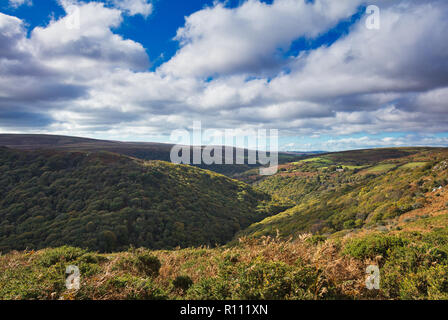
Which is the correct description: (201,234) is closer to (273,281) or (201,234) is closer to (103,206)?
(103,206)

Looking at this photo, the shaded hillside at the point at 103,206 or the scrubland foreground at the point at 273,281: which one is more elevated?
the scrubland foreground at the point at 273,281

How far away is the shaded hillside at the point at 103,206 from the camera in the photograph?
31219mm

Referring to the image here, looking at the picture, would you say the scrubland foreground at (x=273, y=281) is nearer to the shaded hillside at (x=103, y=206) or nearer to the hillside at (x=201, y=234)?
the hillside at (x=201, y=234)

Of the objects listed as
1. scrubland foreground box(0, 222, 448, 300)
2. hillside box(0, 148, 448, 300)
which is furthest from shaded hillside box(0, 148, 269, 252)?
scrubland foreground box(0, 222, 448, 300)

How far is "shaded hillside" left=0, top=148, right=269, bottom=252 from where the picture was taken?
31.2 meters

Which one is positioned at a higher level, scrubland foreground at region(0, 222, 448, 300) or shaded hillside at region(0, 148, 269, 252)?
scrubland foreground at region(0, 222, 448, 300)

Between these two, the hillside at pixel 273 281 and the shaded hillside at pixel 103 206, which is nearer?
the hillside at pixel 273 281

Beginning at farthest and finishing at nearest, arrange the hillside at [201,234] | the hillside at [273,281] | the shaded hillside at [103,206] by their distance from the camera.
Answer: the shaded hillside at [103,206] → the hillside at [201,234] → the hillside at [273,281]

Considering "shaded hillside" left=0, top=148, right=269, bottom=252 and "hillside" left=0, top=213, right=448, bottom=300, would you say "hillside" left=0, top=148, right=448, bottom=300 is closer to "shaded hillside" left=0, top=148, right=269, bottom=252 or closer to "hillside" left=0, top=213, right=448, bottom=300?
"hillside" left=0, top=213, right=448, bottom=300

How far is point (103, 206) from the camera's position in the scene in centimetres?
3934

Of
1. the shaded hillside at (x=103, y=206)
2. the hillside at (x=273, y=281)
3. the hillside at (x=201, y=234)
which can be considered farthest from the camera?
the shaded hillside at (x=103, y=206)

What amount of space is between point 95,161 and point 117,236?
29627 mm

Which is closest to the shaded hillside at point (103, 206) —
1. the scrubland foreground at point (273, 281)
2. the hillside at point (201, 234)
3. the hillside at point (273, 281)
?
the hillside at point (201, 234)
